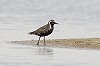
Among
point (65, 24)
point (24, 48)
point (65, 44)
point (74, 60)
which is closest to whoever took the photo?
point (74, 60)

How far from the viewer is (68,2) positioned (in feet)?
155

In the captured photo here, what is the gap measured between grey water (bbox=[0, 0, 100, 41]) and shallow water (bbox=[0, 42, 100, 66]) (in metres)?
4.66

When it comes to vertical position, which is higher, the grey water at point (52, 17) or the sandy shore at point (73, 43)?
the grey water at point (52, 17)

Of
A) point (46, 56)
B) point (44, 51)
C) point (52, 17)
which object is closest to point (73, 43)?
point (44, 51)

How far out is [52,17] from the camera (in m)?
38.9

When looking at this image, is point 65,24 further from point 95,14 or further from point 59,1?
point 59,1

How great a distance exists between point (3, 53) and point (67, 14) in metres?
19.8

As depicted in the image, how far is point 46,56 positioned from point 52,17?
708 inches

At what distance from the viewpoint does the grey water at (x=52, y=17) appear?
1191 inches

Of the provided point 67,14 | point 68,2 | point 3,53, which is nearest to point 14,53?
point 3,53

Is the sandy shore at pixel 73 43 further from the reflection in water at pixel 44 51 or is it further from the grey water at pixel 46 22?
the reflection in water at pixel 44 51

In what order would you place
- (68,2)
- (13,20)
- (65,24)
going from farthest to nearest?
(68,2), (13,20), (65,24)

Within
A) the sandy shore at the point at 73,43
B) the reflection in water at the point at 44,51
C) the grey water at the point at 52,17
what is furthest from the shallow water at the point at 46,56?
the grey water at the point at 52,17

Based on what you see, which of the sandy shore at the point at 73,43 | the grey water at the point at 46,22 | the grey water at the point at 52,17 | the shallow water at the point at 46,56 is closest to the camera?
the shallow water at the point at 46,56
